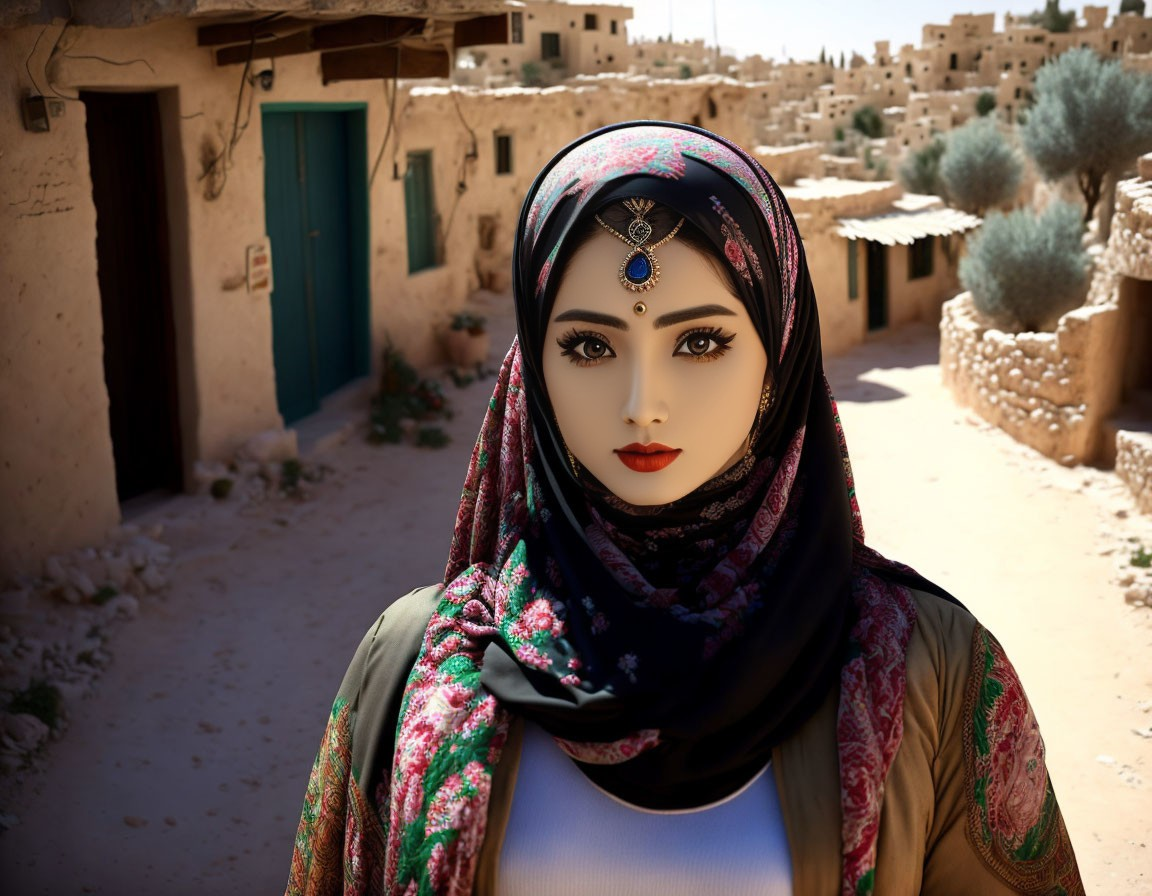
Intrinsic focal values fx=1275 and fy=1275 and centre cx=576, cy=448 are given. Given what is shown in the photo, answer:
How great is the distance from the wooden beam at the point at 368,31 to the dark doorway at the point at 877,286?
8.58m

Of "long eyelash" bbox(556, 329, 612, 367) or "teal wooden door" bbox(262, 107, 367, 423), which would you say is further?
"teal wooden door" bbox(262, 107, 367, 423)

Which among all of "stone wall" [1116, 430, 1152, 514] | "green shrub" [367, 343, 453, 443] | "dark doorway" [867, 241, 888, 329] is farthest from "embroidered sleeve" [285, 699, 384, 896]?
"dark doorway" [867, 241, 888, 329]

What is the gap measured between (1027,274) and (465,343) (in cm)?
483

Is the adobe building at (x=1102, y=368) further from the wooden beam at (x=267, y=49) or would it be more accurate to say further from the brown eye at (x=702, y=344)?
the brown eye at (x=702, y=344)

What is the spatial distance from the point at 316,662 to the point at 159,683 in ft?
2.23

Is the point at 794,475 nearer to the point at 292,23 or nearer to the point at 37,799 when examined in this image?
the point at 37,799

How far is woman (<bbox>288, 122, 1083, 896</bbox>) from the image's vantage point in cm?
150

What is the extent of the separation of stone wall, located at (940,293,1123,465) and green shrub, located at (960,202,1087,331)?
1046mm

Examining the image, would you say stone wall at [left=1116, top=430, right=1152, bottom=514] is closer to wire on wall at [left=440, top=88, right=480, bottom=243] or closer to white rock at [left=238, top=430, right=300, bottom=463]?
white rock at [left=238, top=430, right=300, bottom=463]

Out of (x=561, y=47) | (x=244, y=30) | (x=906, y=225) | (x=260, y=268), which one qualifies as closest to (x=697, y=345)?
(x=244, y=30)

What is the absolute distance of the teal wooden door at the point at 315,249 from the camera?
326 inches

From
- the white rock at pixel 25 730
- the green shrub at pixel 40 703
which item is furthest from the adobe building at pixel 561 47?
the white rock at pixel 25 730

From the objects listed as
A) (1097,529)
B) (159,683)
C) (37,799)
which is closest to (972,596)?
(1097,529)

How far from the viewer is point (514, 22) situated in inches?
323
